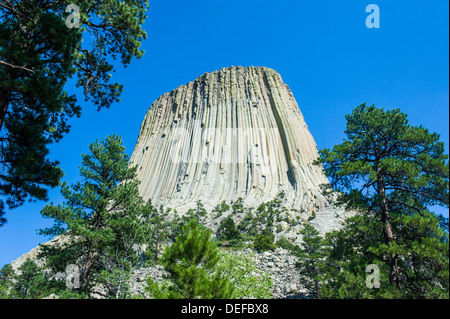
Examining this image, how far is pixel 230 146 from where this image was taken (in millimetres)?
60750

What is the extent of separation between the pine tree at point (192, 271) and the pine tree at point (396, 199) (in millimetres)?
4802

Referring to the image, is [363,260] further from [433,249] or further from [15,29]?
[15,29]

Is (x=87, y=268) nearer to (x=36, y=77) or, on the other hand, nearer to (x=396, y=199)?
(x=36, y=77)

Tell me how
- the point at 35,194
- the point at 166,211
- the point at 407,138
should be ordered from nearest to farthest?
the point at 35,194 < the point at 407,138 < the point at 166,211

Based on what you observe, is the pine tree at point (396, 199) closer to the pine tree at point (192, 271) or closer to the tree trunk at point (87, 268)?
the pine tree at point (192, 271)

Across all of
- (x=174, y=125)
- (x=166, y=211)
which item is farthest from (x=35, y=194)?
(x=174, y=125)

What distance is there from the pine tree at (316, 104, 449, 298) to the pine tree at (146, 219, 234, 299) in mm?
4802

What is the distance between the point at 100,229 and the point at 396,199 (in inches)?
545

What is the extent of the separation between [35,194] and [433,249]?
1236cm

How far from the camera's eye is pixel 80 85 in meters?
10.6

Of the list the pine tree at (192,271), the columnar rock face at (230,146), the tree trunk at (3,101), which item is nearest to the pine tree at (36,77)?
the tree trunk at (3,101)

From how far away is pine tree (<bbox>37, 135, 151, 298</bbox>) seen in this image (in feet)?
43.1

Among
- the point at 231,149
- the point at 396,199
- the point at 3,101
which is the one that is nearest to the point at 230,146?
the point at 231,149

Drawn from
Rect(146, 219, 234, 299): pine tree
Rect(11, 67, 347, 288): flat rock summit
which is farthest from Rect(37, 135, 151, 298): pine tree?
Rect(11, 67, 347, 288): flat rock summit
